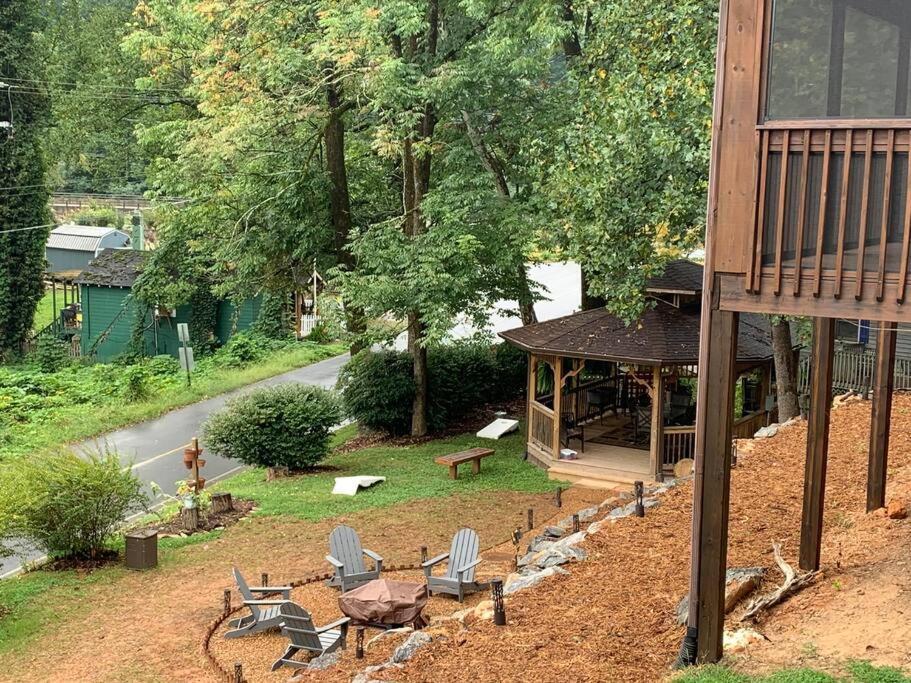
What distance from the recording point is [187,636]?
11.1 metres

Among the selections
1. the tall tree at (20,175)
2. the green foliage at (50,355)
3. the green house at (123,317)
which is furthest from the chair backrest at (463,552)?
the tall tree at (20,175)

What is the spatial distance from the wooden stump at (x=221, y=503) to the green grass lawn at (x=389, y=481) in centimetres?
52

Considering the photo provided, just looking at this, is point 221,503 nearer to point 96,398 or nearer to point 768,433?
point 768,433

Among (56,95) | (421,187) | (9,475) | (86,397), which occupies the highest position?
(56,95)

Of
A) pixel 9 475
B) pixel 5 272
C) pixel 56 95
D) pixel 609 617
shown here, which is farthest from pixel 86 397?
pixel 609 617

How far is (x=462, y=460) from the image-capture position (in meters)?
18.4

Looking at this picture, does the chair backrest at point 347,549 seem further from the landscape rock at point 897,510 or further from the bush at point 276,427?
the bush at point 276,427

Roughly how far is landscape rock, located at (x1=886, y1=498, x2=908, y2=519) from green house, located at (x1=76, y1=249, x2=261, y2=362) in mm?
30234

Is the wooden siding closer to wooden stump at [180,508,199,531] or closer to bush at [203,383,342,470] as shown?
bush at [203,383,342,470]

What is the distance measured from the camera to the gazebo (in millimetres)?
17469

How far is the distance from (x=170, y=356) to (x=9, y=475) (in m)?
23.7

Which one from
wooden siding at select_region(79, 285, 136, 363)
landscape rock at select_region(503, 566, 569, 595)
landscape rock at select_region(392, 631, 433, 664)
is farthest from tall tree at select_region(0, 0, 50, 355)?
landscape rock at select_region(392, 631, 433, 664)

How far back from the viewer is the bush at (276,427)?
18422mm

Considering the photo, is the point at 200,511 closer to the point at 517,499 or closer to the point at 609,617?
the point at 517,499
